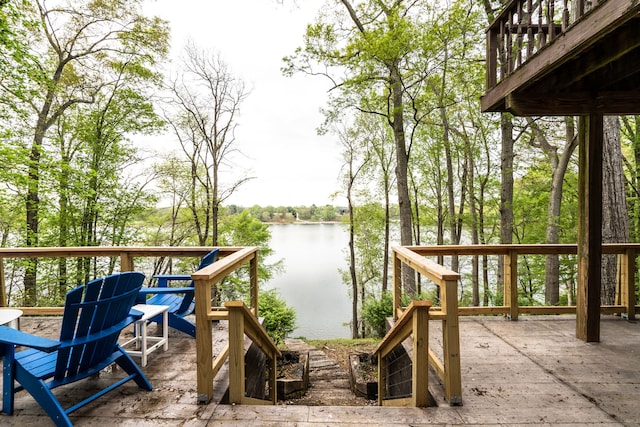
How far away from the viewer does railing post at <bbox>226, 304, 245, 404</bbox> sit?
216cm

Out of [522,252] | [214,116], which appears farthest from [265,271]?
[522,252]

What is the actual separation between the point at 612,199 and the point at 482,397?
407 centimetres

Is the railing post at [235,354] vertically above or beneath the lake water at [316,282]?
above

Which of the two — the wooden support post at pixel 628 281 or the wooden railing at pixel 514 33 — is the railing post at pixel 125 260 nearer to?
the wooden railing at pixel 514 33

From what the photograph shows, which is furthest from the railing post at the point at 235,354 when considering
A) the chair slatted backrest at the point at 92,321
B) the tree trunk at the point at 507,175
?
the tree trunk at the point at 507,175

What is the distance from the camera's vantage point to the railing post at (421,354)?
6.74 ft

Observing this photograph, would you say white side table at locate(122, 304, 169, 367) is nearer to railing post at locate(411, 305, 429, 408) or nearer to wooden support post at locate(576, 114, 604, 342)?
railing post at locate(411, 305, 429, 408)

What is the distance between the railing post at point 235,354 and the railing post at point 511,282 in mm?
3168

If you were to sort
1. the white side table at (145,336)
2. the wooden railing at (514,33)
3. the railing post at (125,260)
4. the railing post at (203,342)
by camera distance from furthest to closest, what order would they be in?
the railing post at (125,260) < the white side table at (145,336) < the wooden railing at (514,33) < the railing post at (203,342)

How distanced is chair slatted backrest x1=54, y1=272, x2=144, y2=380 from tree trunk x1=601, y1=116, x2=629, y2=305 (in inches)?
235

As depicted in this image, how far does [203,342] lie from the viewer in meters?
2.16

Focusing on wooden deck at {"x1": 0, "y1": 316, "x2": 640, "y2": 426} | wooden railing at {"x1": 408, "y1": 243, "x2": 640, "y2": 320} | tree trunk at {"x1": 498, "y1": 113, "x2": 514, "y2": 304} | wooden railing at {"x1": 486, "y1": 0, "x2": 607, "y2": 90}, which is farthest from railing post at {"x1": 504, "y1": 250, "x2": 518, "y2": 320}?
tree trunk at {"x1": 498, "y1": 113, "x2": 514, "y2": 304}

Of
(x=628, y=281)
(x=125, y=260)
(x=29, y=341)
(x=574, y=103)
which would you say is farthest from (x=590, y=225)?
(x=125, y=260)

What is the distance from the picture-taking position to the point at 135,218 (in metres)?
10.6
